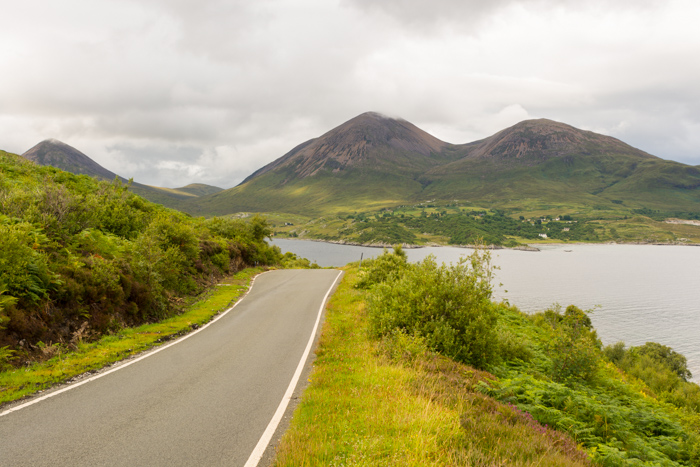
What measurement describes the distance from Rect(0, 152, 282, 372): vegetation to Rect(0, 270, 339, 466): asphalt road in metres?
2.88

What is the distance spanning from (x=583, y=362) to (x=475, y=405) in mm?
7416

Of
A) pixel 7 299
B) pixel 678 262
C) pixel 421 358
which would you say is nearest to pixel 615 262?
pixel 678 262

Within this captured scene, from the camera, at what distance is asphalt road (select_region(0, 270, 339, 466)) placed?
5.49 m

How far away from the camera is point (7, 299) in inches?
350

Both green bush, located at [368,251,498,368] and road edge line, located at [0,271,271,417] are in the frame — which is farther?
green bush, located at [368,251,498,368]

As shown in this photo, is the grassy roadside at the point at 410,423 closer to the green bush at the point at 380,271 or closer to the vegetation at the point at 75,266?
the vegetation at the point at 75,266

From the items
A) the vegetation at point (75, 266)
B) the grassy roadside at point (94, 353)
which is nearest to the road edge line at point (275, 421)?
the grassy roadside at point (94, 353)

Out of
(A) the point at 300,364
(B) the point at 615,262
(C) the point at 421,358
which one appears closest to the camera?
(C) the point at 421,358

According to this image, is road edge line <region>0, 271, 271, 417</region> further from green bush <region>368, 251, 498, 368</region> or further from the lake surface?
the lake surface

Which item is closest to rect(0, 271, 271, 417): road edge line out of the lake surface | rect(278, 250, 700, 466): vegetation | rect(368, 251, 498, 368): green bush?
rect(278, 250, 700, 466): vegetation

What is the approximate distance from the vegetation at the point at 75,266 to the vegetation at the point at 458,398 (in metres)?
7.56

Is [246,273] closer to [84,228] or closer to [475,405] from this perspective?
[84,228]

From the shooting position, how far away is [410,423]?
19.8ft

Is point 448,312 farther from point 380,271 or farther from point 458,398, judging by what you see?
point 380,271
